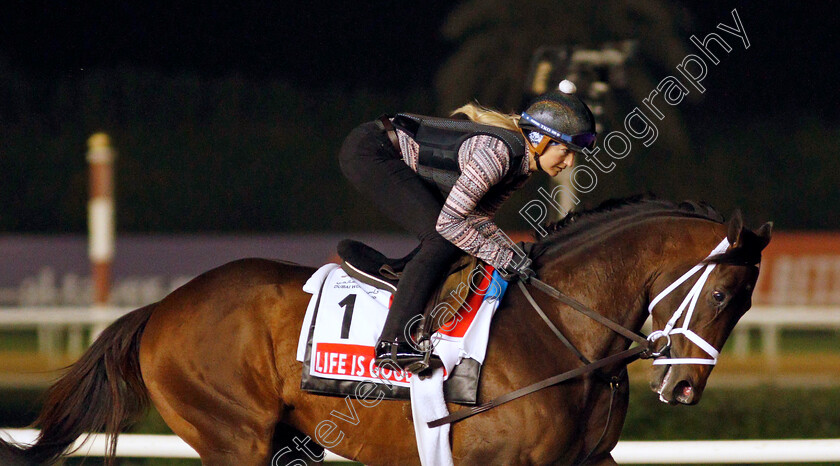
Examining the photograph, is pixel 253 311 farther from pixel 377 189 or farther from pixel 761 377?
pixel 761 377

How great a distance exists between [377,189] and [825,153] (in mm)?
12231

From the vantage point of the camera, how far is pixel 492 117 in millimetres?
3104

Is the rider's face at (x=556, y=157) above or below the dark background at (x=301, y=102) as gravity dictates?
below

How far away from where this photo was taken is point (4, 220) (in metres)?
12.3

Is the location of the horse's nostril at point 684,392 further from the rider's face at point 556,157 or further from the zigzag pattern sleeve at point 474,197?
the rider's face at point 556,157

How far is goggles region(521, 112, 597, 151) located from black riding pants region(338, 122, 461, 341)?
16.9 inches

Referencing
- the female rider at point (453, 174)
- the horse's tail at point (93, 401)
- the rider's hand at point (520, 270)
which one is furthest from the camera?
the horse's tail at point (93, 401)

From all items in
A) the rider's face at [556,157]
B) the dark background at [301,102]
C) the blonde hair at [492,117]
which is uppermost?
the dark background at [301,102]

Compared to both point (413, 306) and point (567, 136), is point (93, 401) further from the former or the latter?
point (567, 136)

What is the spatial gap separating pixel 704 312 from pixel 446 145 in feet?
3.28

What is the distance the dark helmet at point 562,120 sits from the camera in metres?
2.95

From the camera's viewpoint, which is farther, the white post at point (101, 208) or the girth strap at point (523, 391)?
the white post at point (101, 208)

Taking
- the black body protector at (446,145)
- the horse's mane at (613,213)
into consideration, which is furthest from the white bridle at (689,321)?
the black body protector at (446,145)

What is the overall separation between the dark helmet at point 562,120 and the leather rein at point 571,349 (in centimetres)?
49
